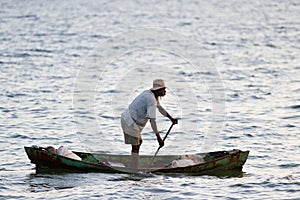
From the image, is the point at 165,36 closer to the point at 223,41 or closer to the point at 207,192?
the point at 223,41

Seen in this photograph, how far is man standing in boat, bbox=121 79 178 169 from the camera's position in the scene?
544 inches

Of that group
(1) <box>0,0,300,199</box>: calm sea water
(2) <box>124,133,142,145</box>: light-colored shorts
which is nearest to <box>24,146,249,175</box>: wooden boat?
(1) <box>0,0,300,199</box>: calm sea water

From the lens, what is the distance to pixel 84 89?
24.4 metres

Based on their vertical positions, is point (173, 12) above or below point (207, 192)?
above

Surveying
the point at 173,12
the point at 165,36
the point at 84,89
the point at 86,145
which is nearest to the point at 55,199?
the point at 86,145

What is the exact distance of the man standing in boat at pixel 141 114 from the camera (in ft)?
45.3

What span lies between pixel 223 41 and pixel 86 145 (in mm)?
17724

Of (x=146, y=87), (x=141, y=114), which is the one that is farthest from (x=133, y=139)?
(x=146, y=87)

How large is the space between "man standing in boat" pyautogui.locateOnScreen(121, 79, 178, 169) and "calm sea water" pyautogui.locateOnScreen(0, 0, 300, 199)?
0.84 meters

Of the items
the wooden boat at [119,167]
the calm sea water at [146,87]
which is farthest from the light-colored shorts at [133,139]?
the calm sea water at [146,87]

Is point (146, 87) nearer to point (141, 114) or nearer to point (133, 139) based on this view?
point (133, 139)

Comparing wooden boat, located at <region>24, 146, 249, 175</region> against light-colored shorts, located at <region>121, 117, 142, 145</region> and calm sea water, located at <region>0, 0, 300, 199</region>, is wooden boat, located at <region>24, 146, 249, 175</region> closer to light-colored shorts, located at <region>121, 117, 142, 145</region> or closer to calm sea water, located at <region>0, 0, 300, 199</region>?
calm sea water, located at <region>0, 0, 300, 199</region>

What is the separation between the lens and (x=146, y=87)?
79.2ft

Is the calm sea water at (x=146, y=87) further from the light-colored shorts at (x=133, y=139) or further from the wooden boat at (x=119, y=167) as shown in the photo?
the light-colored shorts at (x=133, y=139)
